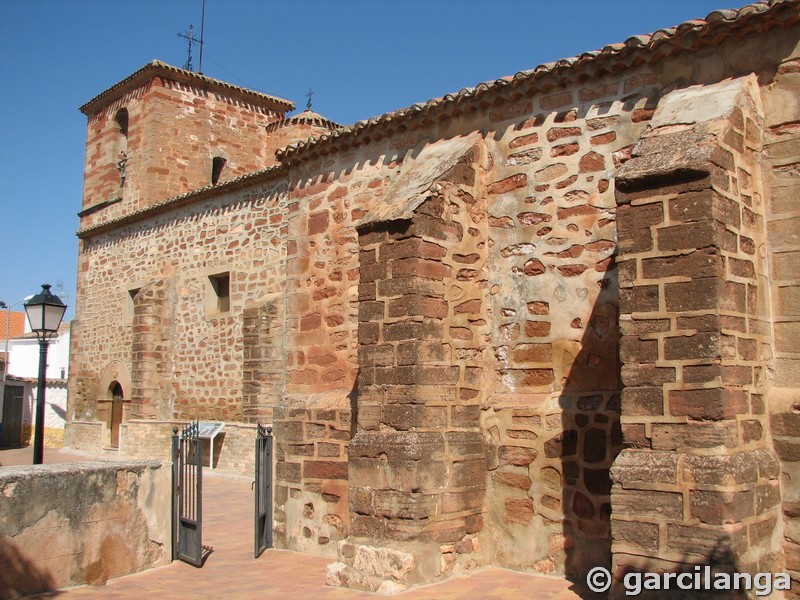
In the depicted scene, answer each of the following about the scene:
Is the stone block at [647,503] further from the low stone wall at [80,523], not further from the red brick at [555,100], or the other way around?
the low stone wall at [80,523]

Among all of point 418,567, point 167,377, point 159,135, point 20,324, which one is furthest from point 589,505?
point 20,324

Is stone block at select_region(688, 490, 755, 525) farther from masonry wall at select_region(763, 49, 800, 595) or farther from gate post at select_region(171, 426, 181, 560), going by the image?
gate post at select_region(171, 426, 181, 560)

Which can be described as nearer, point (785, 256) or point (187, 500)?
point (785, 256)

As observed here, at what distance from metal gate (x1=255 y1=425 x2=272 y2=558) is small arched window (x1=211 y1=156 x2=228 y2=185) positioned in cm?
1407

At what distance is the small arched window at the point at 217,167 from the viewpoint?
844 inches

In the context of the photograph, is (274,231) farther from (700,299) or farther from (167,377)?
(700,299)

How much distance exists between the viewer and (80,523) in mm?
6715

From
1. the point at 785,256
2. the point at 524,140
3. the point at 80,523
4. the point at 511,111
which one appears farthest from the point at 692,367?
the point at 80,523

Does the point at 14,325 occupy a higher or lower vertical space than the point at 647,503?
higher

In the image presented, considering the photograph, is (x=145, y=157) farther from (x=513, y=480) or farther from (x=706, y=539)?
(x=706, y=539)

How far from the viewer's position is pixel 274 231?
1460 cm

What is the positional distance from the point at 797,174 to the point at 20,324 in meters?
47.2

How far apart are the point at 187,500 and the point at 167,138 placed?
14.5 metres

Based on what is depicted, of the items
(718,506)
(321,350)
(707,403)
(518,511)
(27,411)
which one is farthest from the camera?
(27,411)
